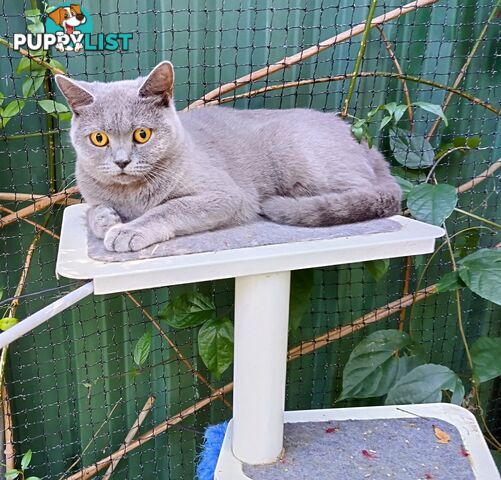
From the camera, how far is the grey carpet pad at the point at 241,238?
1.01 m

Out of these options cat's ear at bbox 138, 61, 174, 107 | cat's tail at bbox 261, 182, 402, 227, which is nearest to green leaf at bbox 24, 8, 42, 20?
cat's ear at bbox 138, 61, 174, 107

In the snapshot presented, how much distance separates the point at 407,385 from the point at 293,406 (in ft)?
1.63

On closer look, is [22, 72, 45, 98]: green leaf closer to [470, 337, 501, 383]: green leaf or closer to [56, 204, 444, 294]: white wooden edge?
[56, 204, 444, 294]: white wooden edge

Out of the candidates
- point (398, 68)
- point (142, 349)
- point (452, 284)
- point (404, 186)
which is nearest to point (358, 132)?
point (404, 186)

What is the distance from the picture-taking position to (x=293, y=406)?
181 centimetres

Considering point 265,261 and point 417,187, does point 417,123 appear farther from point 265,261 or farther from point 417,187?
point 265,261

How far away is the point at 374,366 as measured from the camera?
1476 millimetres

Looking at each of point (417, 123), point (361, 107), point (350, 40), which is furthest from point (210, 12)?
point (417, 123)

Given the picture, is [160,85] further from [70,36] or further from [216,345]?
[216,345]

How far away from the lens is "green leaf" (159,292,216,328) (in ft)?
4.74

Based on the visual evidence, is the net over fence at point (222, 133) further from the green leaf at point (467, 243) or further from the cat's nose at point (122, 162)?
the cat's nose at point (122, 162)

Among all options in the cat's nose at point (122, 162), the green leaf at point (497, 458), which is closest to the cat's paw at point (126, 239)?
the cat's nose at point (122, 162)

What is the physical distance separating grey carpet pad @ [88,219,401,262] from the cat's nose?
144 millimetres

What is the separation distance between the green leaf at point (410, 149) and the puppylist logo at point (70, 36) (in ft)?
2.35
